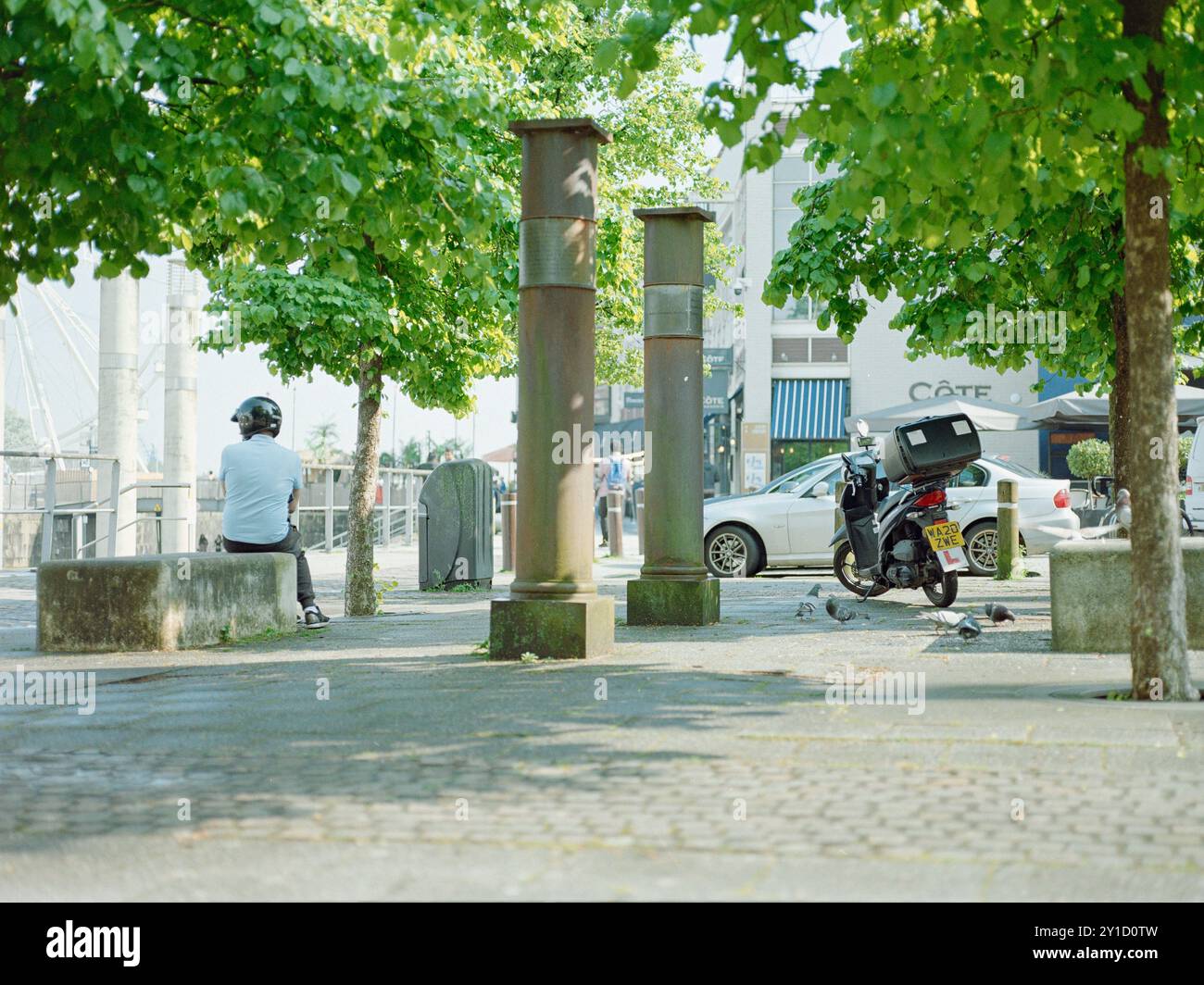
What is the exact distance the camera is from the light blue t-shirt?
1090cm

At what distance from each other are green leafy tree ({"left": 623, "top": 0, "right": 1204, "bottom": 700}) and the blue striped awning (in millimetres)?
33803

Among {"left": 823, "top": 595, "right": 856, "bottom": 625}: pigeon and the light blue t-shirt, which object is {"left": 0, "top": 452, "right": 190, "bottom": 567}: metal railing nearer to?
the light blue t-shirt

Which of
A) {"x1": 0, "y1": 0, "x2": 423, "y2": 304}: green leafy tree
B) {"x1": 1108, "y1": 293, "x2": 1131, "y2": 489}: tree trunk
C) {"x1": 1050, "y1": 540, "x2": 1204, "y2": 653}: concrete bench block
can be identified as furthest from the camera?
{"x1": 1108, "y1": 293, "x2": 1131, "y2": 489}: tree trunk

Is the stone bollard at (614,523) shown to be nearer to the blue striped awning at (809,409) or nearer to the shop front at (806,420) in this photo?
the shop front at (806,420)

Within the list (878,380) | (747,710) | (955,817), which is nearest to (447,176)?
(747,710)

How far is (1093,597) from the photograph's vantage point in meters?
8.77

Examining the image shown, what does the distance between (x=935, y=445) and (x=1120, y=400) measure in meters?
1.61

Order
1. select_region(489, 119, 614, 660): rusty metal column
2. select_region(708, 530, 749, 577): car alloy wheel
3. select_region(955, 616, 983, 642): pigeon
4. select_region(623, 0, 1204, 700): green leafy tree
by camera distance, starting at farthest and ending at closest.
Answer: select_region(708, 530, 749, 577): car alloy wheel → select_region(955, 616, 983, 642): pigeon → select_region(489, 119, 614, 660): rusty metal column → select_region(623, 0, 1204, 700): green leafy tree

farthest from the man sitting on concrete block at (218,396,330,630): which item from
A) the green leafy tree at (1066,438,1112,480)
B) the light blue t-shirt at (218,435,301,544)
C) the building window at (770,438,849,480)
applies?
the building window at (770,438,849,480)

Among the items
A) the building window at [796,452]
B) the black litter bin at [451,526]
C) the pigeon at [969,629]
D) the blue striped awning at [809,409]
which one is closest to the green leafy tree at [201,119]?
the pigeon at [969,629]

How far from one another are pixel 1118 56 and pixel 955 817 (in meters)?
3.18

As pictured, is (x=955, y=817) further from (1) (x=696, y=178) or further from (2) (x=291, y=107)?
(1) (x=696, y=178)

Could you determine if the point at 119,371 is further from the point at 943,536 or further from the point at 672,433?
the point at 943,536

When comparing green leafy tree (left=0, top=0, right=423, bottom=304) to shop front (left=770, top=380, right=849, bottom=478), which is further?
shop front (left=770, top=380, right=849, bottom=478)
